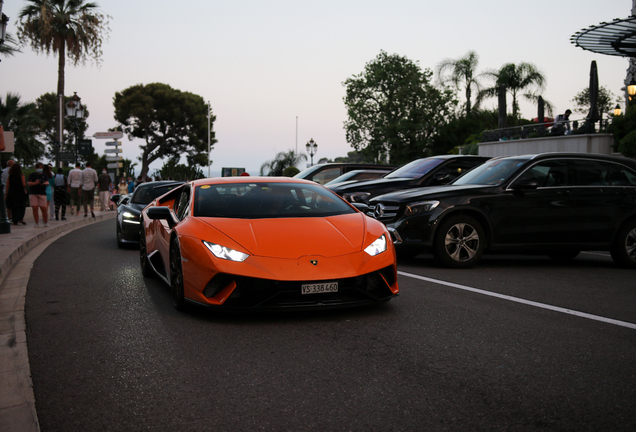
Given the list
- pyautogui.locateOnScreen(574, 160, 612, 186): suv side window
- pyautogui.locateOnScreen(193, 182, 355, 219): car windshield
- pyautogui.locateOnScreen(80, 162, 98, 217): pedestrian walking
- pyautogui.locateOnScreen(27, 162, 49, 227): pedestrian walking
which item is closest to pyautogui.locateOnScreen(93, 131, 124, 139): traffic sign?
pyautogui.locateOnScreen(80, 162, 98, 217): pedestrian walking

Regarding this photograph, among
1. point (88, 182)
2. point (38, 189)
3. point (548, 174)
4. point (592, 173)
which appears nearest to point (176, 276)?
point (548, 174)

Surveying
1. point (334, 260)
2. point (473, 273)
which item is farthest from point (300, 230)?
point (473, 273)

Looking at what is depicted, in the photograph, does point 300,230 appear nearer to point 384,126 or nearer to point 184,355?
point 184,355

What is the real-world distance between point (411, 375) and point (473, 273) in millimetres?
4723

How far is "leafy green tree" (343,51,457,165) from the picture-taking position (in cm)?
5544

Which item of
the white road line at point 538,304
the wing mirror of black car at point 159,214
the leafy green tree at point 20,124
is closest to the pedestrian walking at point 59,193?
the wing mirror of black car at point 159,214

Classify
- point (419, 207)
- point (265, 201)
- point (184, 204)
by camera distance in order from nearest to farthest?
1. point (265, 201)
2. point (184, 204)
3. point (419, 207)

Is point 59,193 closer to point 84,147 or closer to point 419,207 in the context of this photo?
point 84,147

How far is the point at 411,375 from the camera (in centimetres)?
398

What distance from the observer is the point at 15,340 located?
507 cm

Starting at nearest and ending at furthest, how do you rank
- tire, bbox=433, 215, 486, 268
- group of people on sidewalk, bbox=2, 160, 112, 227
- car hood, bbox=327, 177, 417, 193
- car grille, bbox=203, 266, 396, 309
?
car grille, bbox=203, 266, 396, 309 → tire, bbox=433, 215, 486, 268 → car hood, bbox=327, 177, 417, 193 → group of people on sidewalk, bbox=2, 160, 112, 227

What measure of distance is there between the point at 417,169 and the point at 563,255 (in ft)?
11.6

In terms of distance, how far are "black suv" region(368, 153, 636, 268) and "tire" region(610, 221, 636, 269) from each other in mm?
13

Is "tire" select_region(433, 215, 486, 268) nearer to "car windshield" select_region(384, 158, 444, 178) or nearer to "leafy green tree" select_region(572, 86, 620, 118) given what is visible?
"car windshield" select_region(384, 158, 444, 178)
